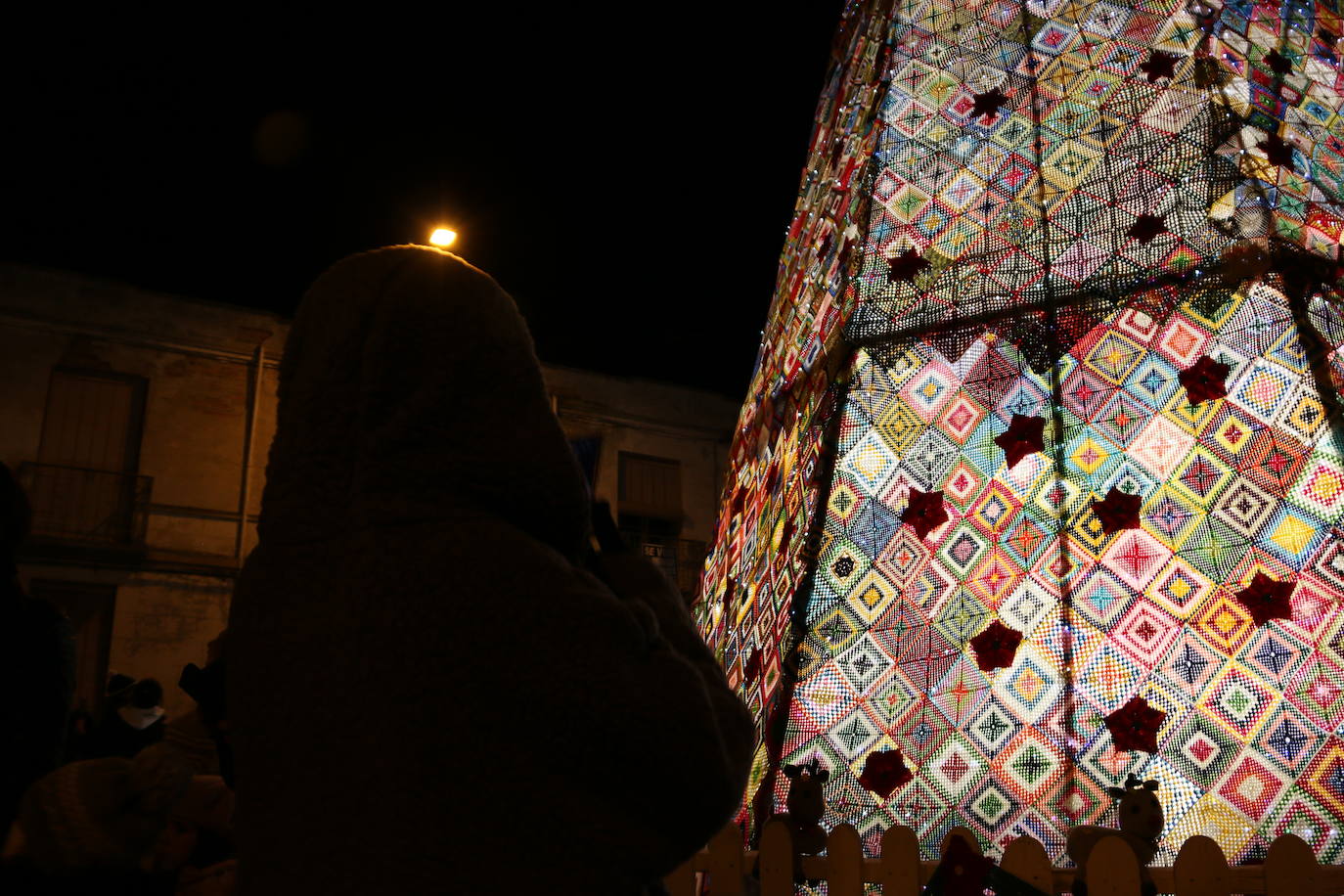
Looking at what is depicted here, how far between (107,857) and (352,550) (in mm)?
1893

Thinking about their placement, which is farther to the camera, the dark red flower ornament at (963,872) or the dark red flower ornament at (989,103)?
the dark red flower ornament at (989,103)

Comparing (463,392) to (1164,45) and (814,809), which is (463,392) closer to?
(814,809)

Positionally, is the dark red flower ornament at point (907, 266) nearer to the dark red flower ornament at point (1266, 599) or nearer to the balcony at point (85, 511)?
the dark red flower ornament at point (1266, 599)

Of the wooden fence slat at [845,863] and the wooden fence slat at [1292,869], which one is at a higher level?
the wooden fence slat at [1292,869]

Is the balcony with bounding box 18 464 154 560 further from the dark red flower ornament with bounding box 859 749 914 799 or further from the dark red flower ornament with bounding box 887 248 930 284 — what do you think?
the dark red flower ornament with bounding box 859 749 914 799

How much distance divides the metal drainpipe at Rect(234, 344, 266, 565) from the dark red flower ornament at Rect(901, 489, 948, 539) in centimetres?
1082

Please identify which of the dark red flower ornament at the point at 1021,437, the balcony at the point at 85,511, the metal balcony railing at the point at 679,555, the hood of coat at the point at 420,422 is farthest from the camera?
the metal balcony railing at the point at 679,555

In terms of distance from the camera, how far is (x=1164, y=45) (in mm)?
4223

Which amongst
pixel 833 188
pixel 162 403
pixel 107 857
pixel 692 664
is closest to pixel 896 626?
pixel 833 188

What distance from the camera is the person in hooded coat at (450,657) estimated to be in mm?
1125

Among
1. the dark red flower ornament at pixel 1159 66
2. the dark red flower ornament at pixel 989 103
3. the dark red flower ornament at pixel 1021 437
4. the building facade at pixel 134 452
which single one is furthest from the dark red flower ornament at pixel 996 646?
the building facade at pixel 134 452

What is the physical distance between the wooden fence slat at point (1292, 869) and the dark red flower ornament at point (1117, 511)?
1007mm

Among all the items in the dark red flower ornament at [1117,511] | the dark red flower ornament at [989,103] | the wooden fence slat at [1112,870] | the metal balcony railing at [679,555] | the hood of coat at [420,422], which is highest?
the dark red flower ornament at [989,103]

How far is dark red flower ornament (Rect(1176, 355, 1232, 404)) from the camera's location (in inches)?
141
